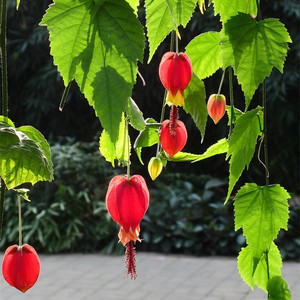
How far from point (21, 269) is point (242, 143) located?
0.22 meters

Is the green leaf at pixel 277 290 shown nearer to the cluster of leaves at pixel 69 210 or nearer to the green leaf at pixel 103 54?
the green leaf at pixel 103 54

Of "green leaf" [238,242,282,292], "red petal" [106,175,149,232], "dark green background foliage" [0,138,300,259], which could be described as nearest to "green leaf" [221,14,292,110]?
"red petal" [106,175,149,232]

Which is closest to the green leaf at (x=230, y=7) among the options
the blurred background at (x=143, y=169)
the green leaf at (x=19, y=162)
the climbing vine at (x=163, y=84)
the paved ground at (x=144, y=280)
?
the climbing vine at (x=163, y=84)

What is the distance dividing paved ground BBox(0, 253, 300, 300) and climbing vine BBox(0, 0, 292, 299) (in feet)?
9.67

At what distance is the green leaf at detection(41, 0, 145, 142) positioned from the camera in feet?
1.42

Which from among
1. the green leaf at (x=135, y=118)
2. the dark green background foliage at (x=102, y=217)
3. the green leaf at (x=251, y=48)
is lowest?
the dark green background foliage at (x=102, y=217)

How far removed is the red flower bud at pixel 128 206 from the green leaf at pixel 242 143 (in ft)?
0.33

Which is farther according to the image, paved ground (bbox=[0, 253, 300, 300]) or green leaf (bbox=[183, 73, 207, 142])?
paved ground (bbox=[0, 253, 300, 300])

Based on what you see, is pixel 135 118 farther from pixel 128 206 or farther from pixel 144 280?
pixel 144 280

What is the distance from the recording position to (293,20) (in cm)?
500

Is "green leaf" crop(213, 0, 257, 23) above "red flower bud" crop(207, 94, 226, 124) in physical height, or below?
above

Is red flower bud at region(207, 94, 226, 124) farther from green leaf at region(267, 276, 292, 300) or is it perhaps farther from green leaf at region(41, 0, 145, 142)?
green leaf at region(41, 0, 145, 142)

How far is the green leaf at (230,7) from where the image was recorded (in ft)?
1.94

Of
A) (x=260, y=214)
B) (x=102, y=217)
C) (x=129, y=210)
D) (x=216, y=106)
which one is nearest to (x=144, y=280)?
(x=102, y=217)
